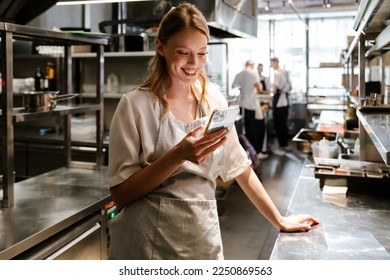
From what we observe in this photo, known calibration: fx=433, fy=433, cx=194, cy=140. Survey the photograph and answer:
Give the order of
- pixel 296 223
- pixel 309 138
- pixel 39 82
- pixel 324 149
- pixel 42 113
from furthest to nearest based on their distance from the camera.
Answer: pixel 39 82
pixel 309 138
pixel 324 149
pixel 42 113
pixel 296 223

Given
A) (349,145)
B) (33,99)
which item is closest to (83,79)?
(33,99)

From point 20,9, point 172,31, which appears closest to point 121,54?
point 20,9

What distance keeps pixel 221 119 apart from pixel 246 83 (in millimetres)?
4584

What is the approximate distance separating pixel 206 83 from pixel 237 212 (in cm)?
271

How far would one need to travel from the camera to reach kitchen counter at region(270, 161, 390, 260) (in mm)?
1208

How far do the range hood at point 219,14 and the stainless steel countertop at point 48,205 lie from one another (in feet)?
3.71

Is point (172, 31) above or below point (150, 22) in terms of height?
below

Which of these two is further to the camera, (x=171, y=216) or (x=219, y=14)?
(x=219, y=14)

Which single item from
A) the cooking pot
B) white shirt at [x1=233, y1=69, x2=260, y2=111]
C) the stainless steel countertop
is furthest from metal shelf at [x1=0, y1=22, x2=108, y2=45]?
white shirt at [x1=233, y1=69, x2=260, y2=111]

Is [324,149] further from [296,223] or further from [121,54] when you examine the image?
[121,54]

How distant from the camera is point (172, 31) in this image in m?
1.13

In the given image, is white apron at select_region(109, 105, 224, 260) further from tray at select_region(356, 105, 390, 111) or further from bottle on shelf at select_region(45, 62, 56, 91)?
bottle on shelf at select_region(45, 62, 56, 91)
